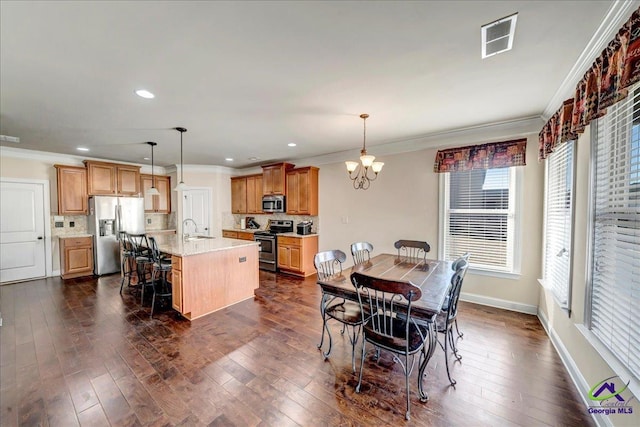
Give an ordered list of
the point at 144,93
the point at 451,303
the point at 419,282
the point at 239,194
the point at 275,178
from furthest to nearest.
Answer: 1. the point at 239,194
2. the point at 275,178
3. the point at 144,93
4. the point at 419,282
5. the point at 451,303

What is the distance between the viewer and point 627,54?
48.0 inches

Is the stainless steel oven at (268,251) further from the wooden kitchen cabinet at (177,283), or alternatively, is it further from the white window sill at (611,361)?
the white window sill at (611,361)

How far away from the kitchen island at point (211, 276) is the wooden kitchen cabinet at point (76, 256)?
3.03m

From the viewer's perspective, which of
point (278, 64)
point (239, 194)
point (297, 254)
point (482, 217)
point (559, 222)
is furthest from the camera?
point (239, 194)

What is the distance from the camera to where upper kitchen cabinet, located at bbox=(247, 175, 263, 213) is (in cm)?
630

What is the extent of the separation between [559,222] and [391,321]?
229cm

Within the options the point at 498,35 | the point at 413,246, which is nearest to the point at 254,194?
the point at 413,246

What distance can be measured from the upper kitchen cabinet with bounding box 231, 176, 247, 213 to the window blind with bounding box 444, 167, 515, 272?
4.84 m

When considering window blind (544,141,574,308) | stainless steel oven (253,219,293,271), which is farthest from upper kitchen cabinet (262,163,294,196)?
window blind (544,141,574,308)

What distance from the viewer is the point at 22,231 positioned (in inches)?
185

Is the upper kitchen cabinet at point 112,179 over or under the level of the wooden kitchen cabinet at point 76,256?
over

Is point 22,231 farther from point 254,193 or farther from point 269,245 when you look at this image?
point 269,245

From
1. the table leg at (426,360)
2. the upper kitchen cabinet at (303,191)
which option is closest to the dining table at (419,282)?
the table leg at (426,360)

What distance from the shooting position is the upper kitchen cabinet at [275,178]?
222 inches
